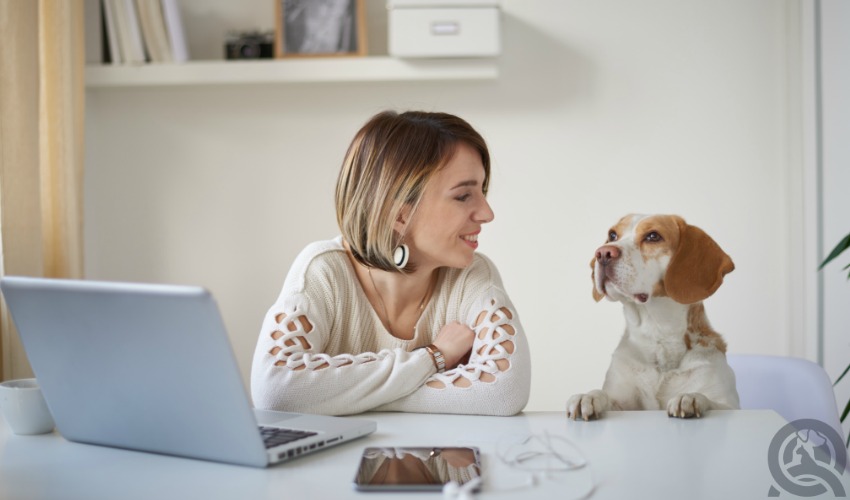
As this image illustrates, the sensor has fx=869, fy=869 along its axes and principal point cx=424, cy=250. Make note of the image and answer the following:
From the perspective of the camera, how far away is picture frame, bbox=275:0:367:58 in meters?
2.56

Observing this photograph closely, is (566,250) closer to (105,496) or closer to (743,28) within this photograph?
(743,28)

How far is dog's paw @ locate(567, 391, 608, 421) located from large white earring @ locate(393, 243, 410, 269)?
0.42 meters

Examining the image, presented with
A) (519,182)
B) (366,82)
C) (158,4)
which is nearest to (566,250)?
(519,182)

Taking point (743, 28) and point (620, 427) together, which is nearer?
point (620, 427)

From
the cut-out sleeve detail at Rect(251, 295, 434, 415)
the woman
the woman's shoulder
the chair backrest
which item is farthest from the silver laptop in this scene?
the chair backrest

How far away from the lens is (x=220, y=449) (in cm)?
94

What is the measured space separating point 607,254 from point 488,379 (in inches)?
12.4

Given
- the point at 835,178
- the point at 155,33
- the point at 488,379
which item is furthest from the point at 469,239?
the point at 155,33

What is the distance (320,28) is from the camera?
258 centimetres

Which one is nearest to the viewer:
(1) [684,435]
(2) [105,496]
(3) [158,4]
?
(2) [105,496]

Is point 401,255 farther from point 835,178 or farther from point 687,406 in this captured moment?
point 835,178

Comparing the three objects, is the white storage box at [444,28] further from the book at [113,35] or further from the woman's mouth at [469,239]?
the woman's mouth at [469,239]

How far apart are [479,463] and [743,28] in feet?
7.05

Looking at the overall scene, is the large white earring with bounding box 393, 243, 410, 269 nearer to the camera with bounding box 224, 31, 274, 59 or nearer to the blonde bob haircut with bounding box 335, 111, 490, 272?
the blonde bob haircut with bounding box 335, 111, 490, 272
